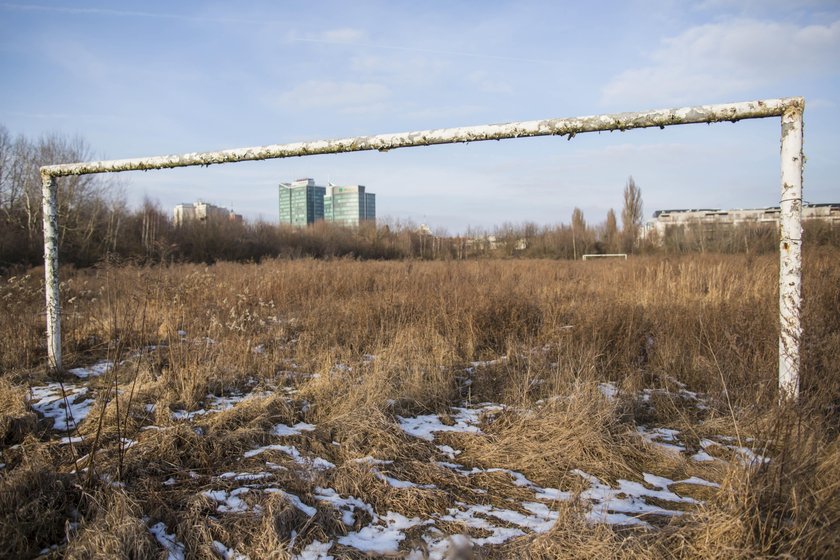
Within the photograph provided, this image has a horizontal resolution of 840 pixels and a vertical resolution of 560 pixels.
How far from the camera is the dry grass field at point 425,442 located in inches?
83.7

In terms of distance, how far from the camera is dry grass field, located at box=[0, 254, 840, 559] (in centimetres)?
212

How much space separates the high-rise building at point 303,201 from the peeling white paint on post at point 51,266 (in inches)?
2807

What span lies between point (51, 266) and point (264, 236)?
3061cm

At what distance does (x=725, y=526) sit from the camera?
1.97 meters

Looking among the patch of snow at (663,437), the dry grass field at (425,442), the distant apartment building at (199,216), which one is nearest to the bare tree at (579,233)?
the distant apartment building at (199,216)

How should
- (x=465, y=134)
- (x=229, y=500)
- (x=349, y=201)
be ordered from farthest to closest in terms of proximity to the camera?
(x=349, y=201) < (x=465, y=134) < (x=229, y=500)

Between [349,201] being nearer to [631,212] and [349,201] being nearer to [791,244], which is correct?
[631,212]

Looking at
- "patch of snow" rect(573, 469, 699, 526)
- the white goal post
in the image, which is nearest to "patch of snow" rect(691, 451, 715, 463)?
"patch of snow" rect(573, 469, 699, 526)

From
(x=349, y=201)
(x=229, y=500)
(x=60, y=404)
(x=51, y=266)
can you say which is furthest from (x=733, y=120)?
(x=349, y=201)

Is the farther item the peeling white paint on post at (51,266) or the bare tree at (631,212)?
the bare tree at (631,212)

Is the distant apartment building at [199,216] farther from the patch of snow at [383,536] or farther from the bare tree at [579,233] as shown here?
the patch of snow at [383,536]

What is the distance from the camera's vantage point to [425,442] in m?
3.32

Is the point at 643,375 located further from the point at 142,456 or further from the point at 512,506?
the point at 142,456

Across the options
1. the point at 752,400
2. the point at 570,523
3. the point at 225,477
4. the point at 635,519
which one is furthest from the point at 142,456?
the point at 752,400
